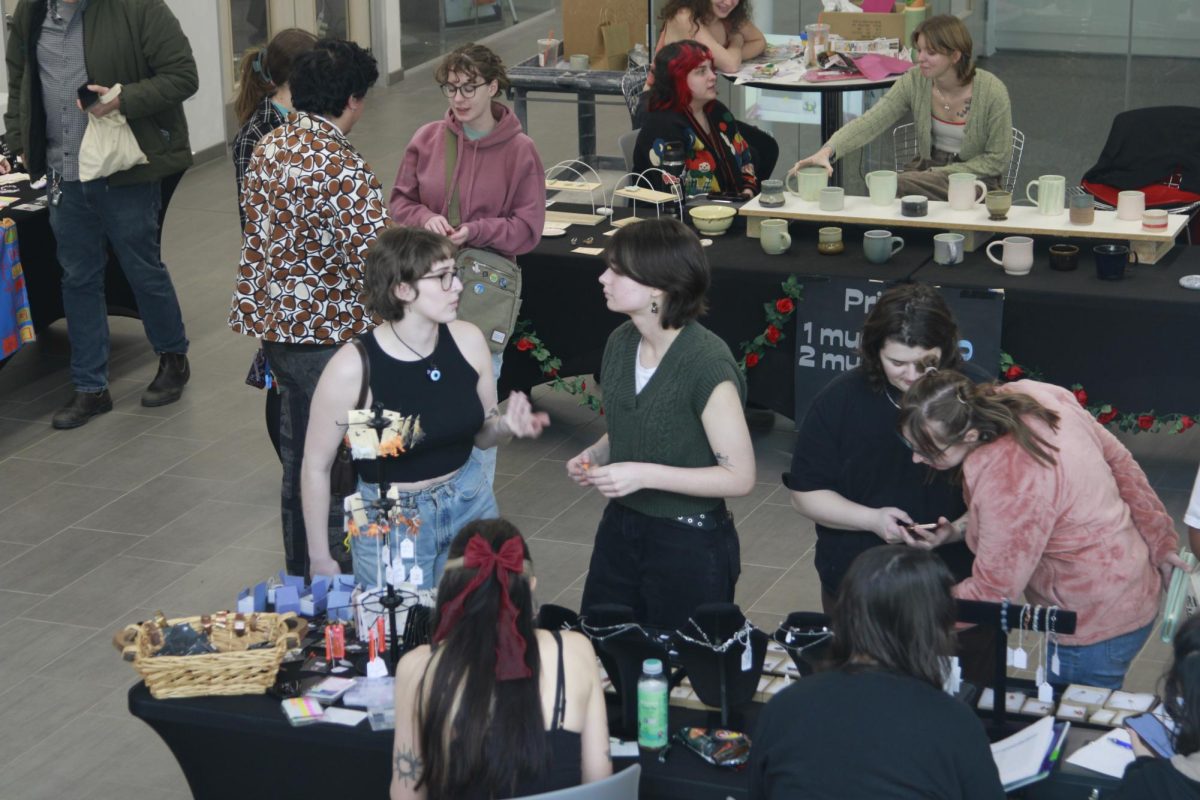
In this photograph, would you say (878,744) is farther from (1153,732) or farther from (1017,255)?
(1017,255)

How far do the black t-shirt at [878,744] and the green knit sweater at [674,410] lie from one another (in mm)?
1119

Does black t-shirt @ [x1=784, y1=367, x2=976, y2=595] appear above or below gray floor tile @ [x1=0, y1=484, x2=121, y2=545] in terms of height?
above

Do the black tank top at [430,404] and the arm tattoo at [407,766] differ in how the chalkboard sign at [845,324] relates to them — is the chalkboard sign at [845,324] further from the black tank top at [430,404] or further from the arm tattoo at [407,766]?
the arm tattoo at [407,766]

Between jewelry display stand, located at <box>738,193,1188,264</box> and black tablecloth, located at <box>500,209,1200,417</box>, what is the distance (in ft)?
0.28

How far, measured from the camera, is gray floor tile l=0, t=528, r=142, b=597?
561cm

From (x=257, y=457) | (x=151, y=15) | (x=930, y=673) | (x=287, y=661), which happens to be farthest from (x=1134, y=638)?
(x=151, y=15)

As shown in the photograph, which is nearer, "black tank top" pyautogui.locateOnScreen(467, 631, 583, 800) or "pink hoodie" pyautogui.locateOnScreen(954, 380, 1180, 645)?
"black tank top" pyautogui.locateOnScreen(467, 631, 583, 800)

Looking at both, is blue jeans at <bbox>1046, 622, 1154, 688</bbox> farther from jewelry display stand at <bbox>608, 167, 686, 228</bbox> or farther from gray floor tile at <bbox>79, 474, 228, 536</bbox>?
gray floor tile at <bbox>79, 474, 228, 536</bbox>

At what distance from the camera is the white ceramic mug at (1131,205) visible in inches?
249

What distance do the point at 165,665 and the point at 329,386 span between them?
2.55ft

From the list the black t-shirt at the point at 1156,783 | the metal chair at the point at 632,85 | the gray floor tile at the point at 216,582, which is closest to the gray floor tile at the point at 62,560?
the gray floor tile at the point at 216,582

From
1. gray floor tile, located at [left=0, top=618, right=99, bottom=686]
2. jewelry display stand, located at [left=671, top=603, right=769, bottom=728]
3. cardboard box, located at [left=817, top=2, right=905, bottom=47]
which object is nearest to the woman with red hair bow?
jewelry display stand, located at [left=671, top=603, right=769, bottom=728]

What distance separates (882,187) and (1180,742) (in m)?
4.20

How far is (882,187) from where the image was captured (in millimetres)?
6699
